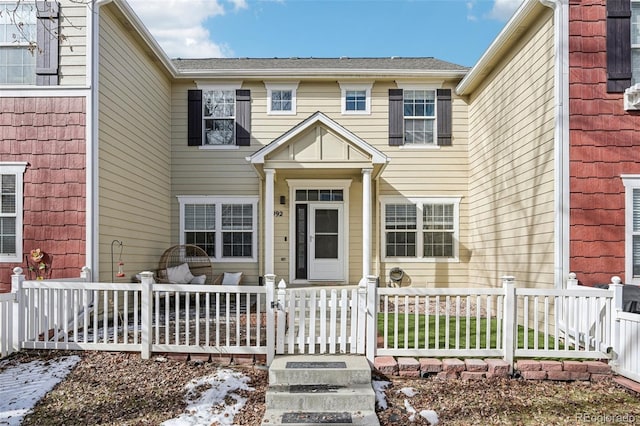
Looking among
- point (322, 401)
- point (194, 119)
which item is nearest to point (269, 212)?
point (194, 119)

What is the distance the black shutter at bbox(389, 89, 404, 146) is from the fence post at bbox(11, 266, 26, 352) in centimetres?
765

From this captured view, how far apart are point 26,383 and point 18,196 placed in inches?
138

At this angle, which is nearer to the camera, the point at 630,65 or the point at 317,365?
the point at 317,365

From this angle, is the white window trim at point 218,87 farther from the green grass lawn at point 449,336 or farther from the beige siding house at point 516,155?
the green grass lawn at point 449,336

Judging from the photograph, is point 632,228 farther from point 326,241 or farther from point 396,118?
point 326,241

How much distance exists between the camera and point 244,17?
10.6m

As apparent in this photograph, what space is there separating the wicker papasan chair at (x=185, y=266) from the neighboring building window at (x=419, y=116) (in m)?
5.33

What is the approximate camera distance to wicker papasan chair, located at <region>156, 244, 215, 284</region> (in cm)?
919

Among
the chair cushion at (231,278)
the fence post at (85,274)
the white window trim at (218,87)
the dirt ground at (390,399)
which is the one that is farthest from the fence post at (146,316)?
the white window trim at (218,87)

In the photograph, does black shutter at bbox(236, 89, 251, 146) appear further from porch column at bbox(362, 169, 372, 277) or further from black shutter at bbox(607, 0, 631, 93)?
black shutter at bbox(607, 0, 631, 93)

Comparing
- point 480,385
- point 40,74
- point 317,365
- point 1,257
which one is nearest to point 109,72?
point 40,74

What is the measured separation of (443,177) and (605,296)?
5777 millimetres

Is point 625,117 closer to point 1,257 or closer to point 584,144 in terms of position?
point 584,144

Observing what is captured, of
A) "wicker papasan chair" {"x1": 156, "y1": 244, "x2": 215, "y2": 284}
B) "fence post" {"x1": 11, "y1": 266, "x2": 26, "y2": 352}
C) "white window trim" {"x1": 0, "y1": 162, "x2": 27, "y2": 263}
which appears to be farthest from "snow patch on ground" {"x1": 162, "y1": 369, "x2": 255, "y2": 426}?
"wicker papasan chair" {"x1": 156, "y1": 244, "x2": 215, "y2": 284}
